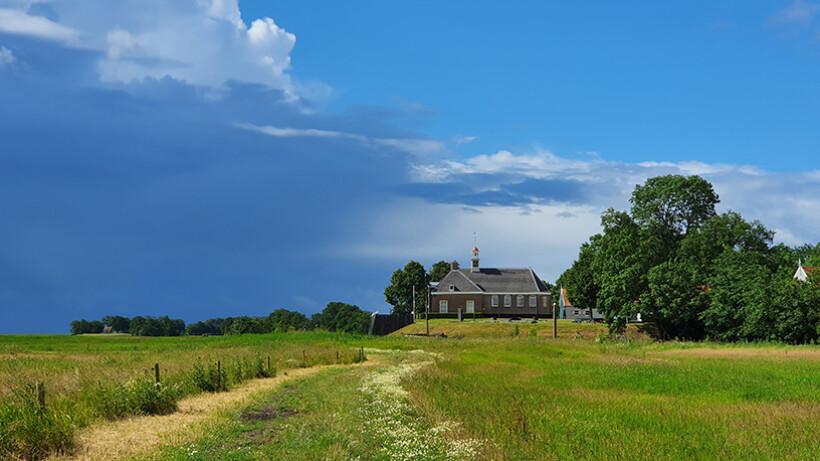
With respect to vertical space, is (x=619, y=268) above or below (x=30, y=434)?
above

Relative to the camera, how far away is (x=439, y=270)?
117 meters

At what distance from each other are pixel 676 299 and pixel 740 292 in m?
Answer: 5.34

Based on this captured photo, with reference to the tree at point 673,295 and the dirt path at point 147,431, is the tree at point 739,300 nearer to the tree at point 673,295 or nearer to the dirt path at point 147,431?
the tree at point 673,295

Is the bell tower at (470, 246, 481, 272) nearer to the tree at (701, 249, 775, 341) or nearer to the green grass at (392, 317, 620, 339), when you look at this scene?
the green grass at (392, 317, 620, 339)

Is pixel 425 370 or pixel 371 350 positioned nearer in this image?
pixel 425 370

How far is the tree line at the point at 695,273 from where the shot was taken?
180 feet

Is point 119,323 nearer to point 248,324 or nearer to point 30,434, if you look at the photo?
point 248,324

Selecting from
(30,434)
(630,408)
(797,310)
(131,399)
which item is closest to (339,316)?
(797,310)

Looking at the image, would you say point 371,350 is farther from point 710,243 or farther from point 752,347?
point 710,243

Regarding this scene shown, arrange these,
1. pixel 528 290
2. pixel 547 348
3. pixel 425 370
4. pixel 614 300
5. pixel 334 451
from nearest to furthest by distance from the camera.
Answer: pixel 334 451 < pixel 425 370 < pixel 547 348 < pixel 614 300 < pixel 528 290

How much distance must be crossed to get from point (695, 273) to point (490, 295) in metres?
40.8

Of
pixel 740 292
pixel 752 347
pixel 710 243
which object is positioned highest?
pixel 710 243

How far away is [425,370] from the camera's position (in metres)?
27.6

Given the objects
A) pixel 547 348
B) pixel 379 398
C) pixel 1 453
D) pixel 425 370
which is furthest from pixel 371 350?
pixel 1 453
